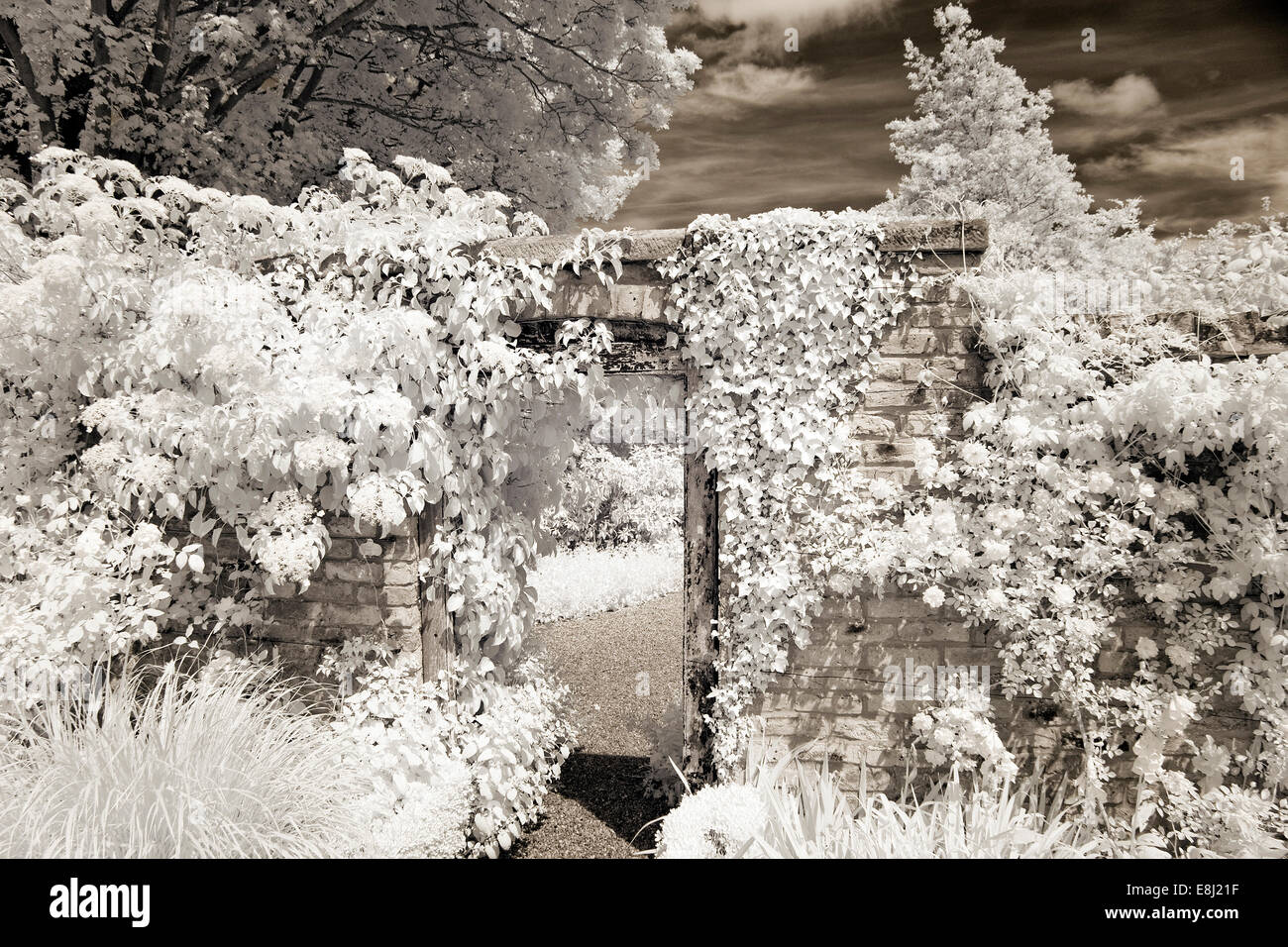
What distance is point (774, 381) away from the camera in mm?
3398

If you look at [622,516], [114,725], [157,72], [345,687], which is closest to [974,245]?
[345,687]

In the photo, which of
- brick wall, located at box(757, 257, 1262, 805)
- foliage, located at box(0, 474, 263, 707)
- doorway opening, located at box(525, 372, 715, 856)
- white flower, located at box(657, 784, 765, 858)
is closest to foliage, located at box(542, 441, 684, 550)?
doorway opening, located at box(525, 372, 715, 856)

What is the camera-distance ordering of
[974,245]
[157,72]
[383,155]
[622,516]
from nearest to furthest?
[974,245] → [157,72] → [383,155] → [622,516]

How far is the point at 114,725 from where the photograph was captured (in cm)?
295

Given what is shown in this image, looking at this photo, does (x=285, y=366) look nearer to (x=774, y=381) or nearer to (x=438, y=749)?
(x=438, y=749)

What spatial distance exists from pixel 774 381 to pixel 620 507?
905 centimetres

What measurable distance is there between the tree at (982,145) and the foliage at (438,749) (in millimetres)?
15147

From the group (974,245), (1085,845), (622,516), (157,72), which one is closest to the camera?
(1085,845)

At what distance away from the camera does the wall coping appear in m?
3.28

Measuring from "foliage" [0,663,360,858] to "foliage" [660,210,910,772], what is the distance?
74.7 inches

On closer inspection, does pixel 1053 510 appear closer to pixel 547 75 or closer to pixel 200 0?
pixel 547 75

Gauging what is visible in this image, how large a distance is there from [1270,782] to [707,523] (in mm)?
2775

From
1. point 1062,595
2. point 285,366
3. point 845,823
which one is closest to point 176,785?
point 285,366

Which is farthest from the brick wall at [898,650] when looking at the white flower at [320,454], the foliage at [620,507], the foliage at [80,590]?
the foliage at [620,507]
